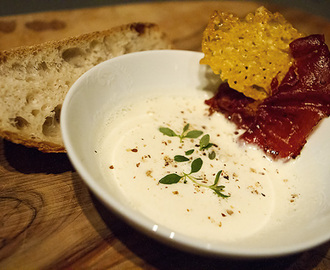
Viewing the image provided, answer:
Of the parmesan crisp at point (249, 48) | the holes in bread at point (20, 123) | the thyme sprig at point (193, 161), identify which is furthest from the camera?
the parmesan crisp at point (249, 48)

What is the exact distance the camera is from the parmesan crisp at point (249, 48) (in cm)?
179

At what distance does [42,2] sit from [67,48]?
8.60ft

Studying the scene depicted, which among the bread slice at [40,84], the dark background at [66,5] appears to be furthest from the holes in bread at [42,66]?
the dark background at [66,5]

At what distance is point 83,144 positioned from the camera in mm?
1455

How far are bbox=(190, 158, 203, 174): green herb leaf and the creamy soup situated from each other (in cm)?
3

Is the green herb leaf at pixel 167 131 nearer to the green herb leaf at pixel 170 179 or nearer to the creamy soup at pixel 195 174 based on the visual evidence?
the creamy soup at pixel 195 174

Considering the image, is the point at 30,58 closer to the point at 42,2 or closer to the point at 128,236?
Result: the point at 128,236

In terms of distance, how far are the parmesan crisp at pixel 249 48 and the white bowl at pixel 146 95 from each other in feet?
0.93

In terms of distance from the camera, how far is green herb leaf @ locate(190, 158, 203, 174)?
150 centimetres

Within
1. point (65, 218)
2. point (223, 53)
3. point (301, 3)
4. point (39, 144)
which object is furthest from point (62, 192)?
point (301, 3)

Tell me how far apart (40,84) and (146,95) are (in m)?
0.61

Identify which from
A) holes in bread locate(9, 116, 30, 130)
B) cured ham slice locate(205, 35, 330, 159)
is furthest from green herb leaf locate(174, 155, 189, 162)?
holes in bread locate(9, 116, 30, 130)

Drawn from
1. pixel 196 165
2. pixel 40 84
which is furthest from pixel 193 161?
pixel 40 84

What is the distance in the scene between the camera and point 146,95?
200 cm
